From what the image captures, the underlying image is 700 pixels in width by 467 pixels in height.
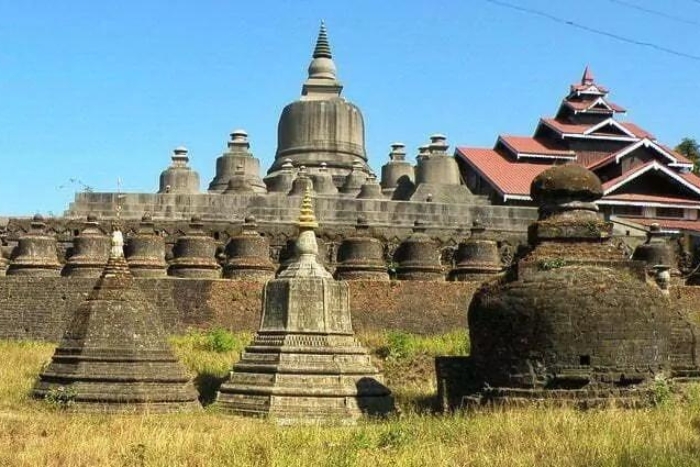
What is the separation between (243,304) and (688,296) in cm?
1073

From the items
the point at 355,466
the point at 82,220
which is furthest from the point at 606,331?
the point at 82,220

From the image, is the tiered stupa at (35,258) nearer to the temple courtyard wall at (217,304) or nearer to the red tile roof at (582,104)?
the temple courtyard wall at (217,304)

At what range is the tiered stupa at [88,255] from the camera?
71.7 ft

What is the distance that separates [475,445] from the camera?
30.5 ft

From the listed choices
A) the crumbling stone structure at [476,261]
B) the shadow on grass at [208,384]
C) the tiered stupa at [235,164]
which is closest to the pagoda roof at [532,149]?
the tiered stupa at [235,164]

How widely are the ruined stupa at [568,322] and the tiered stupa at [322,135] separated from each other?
2117 cm

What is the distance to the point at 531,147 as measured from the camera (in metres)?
37.8

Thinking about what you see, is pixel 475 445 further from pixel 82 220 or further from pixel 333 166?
pixel 333 166

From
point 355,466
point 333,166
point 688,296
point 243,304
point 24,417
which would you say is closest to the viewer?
point 355,466

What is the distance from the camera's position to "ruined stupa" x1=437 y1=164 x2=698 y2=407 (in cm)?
1124

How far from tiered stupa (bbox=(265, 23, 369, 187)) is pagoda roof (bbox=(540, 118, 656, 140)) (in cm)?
839

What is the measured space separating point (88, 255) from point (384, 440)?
13.7 meters

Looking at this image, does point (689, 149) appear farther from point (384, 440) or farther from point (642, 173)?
point (384, 440)

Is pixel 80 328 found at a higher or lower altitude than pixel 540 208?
lower
